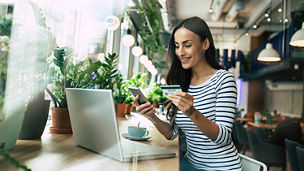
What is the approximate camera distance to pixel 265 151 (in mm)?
4395

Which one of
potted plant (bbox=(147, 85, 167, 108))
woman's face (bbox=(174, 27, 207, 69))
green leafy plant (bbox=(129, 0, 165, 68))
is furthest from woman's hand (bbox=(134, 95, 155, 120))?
green leafy plant (bbox=(129, 0, 165, 68))

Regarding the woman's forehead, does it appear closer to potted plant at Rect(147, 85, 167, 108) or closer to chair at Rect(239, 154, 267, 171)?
chair at Rect(239, 154, 267, 171)

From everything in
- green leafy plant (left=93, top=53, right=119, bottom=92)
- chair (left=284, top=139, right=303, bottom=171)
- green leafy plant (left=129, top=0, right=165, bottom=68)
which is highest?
green leafy plant (left=129, top=0, right=165, bottom=68)

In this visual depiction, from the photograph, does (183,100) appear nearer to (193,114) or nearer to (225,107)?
(193,114)

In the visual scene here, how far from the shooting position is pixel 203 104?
1766 millimetres

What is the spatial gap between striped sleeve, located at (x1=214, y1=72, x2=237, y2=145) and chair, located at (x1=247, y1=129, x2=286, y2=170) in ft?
9.74

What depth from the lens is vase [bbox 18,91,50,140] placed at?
4.43ft

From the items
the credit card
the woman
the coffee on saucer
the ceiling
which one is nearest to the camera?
the credit card

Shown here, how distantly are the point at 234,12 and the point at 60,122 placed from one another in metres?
8.09

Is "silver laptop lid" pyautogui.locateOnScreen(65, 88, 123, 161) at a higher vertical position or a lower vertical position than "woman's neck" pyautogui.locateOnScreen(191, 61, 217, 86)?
lower

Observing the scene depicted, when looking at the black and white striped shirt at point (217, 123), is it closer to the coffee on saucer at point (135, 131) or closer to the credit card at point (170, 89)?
the coffee on saucer at point (135, 131)

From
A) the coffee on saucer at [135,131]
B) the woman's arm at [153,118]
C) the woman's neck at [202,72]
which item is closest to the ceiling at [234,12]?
the woman's neck at [202,72]

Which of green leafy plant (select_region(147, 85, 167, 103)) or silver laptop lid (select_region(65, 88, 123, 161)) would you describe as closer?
silver laptop lid (select_region(65, 88, 123, 161))

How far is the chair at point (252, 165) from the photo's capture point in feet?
5.32
